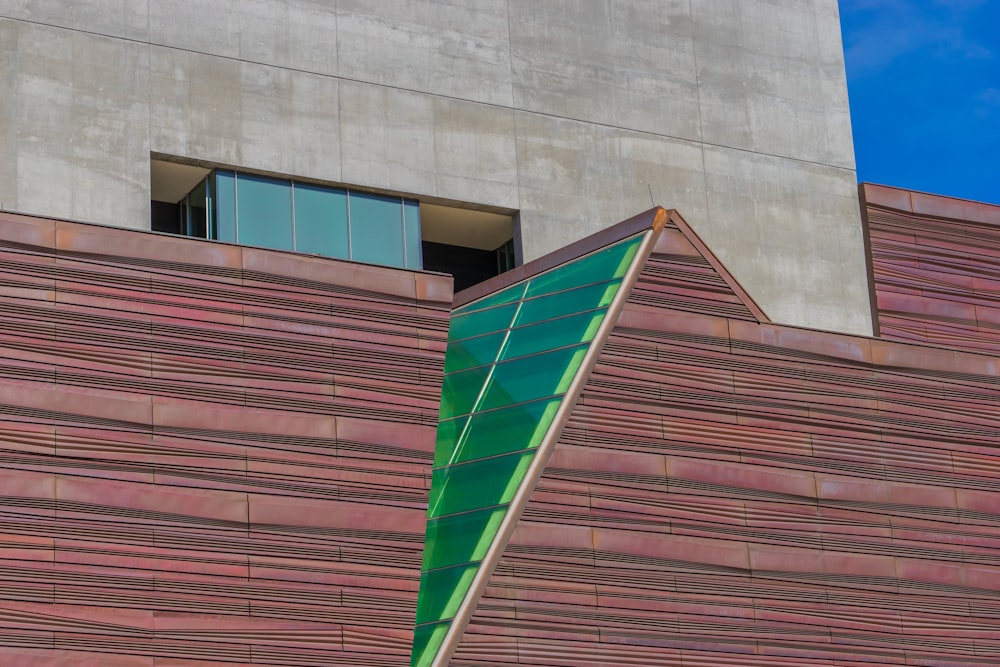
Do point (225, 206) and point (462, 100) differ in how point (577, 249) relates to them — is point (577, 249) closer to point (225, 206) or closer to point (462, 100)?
point (462, 100)

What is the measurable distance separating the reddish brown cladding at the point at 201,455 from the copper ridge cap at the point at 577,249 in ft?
11.5

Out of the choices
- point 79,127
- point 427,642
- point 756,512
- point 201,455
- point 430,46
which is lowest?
point 427,642

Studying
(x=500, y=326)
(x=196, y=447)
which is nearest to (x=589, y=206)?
(x=500, y=326)

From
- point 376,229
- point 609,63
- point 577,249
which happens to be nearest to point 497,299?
point 577,249

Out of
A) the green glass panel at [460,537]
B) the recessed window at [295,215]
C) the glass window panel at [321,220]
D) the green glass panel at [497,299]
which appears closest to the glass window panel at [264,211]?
the recessed window at [295,215]

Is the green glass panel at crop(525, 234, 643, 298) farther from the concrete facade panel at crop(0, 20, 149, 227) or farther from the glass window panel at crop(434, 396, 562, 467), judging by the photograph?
the concrete facade panel at crop(0, 20, 149, 227)

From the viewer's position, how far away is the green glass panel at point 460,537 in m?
24.0

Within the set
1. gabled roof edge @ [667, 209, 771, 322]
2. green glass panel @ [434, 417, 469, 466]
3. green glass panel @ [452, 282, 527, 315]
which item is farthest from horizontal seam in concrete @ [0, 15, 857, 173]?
green glass panel @ [434, 417, 469, 466]

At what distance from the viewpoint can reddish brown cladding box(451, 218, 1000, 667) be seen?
24359mm

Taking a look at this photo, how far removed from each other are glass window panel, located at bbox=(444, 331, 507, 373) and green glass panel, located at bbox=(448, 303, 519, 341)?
0.51 ft

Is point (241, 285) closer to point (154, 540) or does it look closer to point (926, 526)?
point (154, 540)

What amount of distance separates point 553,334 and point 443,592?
4645 mm

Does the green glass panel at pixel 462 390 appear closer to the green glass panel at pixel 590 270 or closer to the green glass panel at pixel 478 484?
the green glass panel at pixel 478 484

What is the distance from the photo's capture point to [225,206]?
97.9ft
